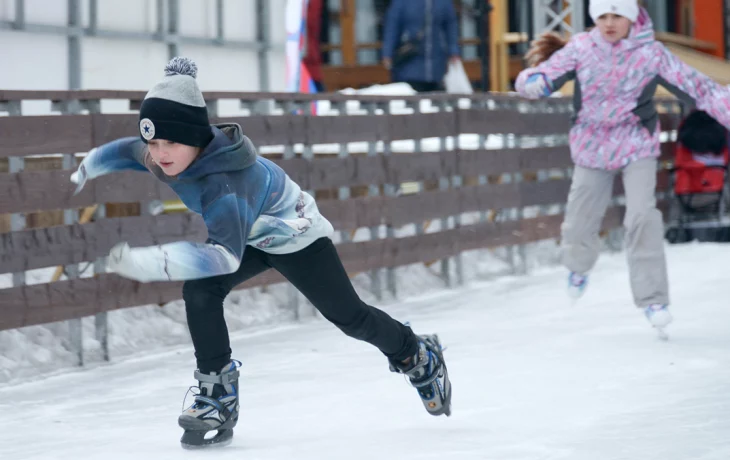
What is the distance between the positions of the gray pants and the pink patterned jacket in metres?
0.12

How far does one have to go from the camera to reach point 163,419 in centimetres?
511

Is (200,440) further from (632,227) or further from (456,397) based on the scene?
(632,227)

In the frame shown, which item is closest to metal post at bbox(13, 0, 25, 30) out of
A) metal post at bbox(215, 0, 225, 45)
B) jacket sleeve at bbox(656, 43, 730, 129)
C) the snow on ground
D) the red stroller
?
metal post at bbox(215, 0, 225, 45)

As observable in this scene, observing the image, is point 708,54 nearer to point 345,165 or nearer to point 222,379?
point 345,165

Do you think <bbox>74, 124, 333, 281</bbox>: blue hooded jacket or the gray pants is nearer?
<bbox>74, 124, 333, 281</bbox>: blue hooded jacket

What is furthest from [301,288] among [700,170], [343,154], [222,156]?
[700,170]

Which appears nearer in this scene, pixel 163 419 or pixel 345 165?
pixel 163 419

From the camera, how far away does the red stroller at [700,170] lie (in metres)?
11.6

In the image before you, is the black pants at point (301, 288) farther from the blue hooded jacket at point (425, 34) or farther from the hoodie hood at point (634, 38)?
the blue hooded jacket at point (425, 34)

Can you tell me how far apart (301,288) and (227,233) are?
2.32ft

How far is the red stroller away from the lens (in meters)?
11.6

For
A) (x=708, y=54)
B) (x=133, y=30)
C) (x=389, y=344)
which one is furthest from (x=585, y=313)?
(x=708, y=54)

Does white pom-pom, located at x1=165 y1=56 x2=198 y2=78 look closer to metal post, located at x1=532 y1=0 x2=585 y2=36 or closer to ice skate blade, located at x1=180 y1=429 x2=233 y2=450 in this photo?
ice skate blade, located at x1=180 y1=429 x2=233 y2=450

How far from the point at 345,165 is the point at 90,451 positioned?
3783 mm
